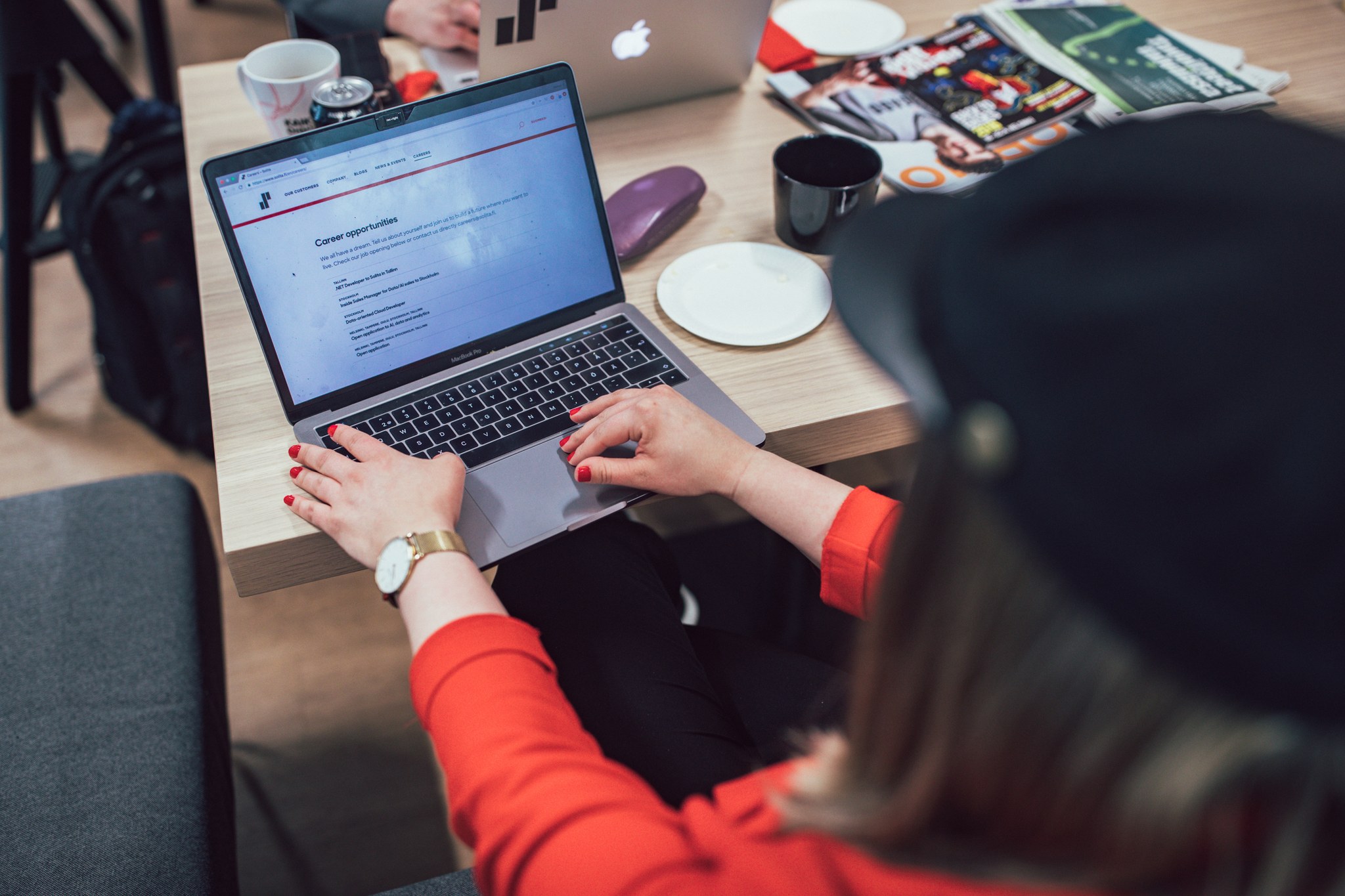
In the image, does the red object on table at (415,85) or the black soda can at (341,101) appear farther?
the red object on table at (415,85)

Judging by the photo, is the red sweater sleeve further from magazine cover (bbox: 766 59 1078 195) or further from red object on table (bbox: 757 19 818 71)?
red object on table (bbox: 757 19 818 71)

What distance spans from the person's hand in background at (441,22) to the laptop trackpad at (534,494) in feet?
2.29

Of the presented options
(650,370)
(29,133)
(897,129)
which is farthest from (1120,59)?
(29,133)

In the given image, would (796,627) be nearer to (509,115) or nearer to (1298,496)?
(509,115)

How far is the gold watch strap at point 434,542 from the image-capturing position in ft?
2.35

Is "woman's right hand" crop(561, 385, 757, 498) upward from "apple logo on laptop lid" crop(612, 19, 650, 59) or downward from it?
downward

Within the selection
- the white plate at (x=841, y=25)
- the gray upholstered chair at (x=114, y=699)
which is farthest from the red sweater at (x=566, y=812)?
the white plate at (x=841, y=25)

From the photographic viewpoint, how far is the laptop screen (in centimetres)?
77

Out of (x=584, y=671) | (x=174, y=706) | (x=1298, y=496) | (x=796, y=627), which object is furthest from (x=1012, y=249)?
(x=796, y=627)

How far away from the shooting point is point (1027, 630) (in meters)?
0.38

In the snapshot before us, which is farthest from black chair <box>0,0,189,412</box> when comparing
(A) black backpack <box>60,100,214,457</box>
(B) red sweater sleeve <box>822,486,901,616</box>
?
(B) red sweater sleeve <box>822,486,901,616</box>

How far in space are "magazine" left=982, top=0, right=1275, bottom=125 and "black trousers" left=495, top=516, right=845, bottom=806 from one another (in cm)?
81

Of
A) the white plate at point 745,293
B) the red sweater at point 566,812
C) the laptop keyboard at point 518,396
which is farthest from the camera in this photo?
the white plate at point 745,293

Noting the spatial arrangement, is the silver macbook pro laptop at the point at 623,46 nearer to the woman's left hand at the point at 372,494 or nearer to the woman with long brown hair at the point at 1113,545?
the woman's left hand at the point at 372,494
